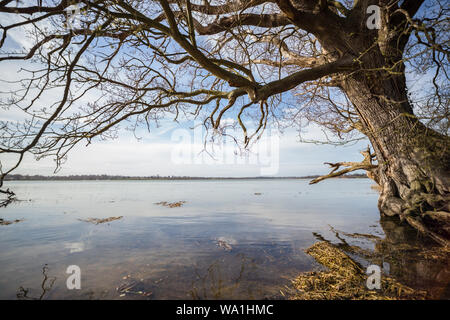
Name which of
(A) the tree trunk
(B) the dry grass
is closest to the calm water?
(B) the dry grass

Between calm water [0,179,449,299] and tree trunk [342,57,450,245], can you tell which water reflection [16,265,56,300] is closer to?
calm water [0,179,449,299]

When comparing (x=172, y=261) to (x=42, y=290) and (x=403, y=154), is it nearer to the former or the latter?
(x=42, y=290)

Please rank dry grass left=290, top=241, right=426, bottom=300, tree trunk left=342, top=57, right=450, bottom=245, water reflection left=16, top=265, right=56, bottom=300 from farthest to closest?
1. tree trunk left=342, top=57, right=450, bottom=245
2. water reflection left=16, top=265, right=56, bottom=300
3. dry grass left=290, top=241, right=426, bottom=300

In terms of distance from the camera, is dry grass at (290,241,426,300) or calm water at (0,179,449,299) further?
calm water at (0,179,449,299)

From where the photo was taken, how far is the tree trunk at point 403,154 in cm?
469

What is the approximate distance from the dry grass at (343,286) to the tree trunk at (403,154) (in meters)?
2.89

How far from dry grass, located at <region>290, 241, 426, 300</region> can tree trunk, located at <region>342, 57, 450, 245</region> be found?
2.89m

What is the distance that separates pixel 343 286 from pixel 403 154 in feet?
14.3

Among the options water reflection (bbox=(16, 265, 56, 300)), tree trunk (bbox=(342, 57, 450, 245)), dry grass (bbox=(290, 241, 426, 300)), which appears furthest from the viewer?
tree trunk (bbox=(342, 57, 450, 245))

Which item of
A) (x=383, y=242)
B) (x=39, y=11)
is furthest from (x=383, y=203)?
(x=39, y=11)

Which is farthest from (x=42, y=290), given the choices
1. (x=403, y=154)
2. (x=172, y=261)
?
(x=403, y=154)

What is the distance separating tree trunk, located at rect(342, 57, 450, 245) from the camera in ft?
15.4

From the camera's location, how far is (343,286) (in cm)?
286

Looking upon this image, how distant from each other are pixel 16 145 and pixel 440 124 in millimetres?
7406
